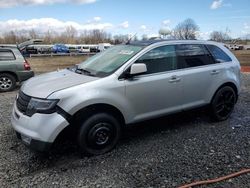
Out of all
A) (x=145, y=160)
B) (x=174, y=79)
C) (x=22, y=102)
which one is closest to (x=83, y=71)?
(x=22, y=102)

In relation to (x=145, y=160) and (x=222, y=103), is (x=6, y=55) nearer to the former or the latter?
(x=222, y=103)

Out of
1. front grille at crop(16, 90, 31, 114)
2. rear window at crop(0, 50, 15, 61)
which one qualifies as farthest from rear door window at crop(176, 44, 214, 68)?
rear window at crop(0, 50, 15, 61)

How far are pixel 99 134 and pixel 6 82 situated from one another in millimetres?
7115

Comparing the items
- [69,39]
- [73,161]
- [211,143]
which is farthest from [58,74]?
[69,39]

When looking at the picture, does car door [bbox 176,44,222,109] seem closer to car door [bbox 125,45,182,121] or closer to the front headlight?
car door [bbox 125,45,182,121]

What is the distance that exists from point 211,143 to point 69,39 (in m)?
101

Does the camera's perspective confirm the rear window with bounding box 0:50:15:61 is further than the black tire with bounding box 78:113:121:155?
Yes

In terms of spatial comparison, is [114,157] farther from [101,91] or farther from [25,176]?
[25,176]

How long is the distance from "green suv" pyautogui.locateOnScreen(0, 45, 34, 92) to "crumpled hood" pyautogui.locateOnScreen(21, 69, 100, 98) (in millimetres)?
5944

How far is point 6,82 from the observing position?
34.1 ft

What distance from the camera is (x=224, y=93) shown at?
5949mm

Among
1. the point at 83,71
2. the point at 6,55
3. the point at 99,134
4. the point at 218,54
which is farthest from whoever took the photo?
the point at 6,55

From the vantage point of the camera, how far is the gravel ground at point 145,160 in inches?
149

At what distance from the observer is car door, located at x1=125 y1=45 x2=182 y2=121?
470 centimetres
